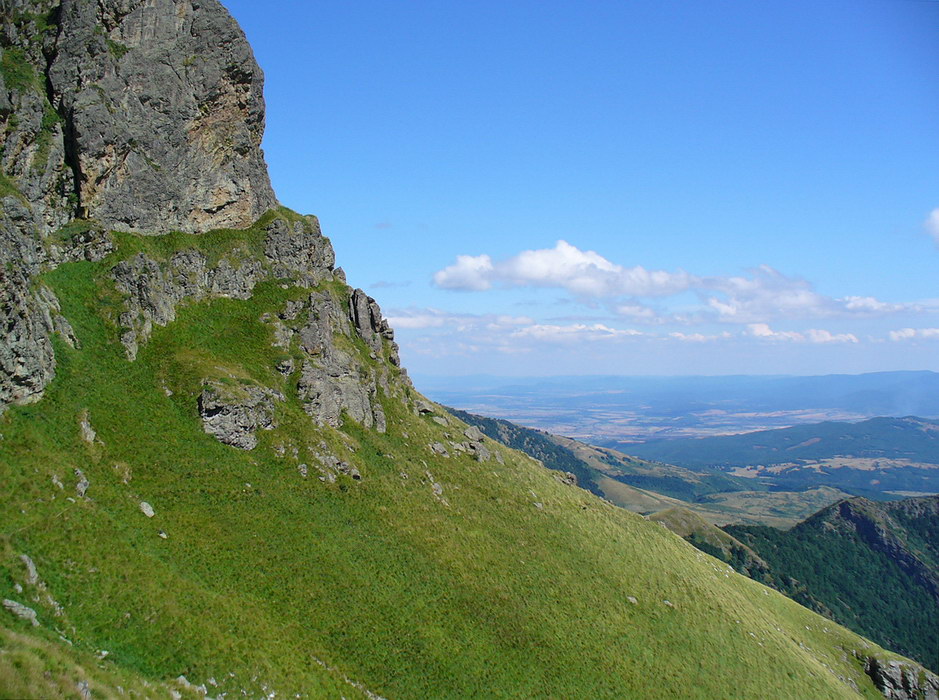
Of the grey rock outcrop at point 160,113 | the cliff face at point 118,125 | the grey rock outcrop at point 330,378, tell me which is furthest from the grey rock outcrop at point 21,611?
the grey rock outcrop at point 160,113

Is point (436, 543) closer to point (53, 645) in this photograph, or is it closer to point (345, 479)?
point (345, 479)

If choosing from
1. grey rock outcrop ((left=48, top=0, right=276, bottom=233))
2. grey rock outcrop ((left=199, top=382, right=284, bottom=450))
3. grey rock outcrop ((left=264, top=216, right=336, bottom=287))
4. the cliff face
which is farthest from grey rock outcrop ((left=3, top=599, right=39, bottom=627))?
grey rock outcrop ((left=264, top=216, right=336, bottom=287))

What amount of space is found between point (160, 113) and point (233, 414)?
47.0m

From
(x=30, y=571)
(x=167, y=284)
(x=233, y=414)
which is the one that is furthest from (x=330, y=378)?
(x=30, y=571)

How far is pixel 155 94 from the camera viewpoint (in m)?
72.7

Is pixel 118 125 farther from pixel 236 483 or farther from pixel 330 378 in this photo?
pixel 236 483

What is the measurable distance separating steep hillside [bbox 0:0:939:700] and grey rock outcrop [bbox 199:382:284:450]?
0.30 meters

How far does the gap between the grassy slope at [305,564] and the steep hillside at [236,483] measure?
0.27 metres

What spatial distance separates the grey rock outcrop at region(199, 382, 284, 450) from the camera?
56781mm

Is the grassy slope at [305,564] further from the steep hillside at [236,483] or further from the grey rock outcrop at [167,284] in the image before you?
the grey rock outcrop at [167,284]

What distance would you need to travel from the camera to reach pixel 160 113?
73125 millimetres

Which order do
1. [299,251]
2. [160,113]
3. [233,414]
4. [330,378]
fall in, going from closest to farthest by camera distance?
1. [233,414]
2. [160,113]
3. [330,378]
4. [299,251]

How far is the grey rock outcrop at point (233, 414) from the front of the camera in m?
56.8

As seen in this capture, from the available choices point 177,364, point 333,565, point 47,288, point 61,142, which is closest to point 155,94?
point 61,142
